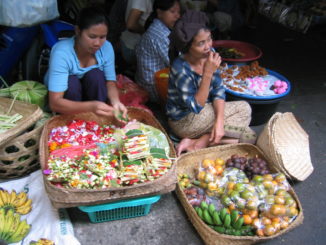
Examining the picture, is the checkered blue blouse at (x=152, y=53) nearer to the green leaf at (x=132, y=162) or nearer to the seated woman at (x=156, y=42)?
the seated woman at (x=156, y=42)

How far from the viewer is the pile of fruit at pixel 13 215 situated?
71.9 inches

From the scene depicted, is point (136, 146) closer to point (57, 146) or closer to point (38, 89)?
point (57, 146)

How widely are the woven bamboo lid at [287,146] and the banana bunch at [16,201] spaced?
6.14 feet

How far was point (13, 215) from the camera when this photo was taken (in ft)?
6.37

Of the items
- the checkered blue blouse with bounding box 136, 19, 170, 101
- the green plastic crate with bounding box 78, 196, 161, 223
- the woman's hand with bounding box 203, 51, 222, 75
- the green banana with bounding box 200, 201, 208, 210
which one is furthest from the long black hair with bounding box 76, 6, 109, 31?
the green banana with bounding box 200, 201, 208, 210

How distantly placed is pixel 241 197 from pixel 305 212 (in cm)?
63

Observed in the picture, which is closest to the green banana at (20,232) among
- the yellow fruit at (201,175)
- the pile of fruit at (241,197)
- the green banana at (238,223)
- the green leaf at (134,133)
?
the green leaf at (134,133)

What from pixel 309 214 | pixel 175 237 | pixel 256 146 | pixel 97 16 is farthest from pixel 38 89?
pixel 309 214

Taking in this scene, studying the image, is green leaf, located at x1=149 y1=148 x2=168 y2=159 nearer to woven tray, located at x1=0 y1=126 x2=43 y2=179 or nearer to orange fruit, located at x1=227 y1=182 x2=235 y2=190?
orange fruit, located at x1=227 y1=182 x2=235 y2=190

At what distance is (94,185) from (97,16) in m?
1.17

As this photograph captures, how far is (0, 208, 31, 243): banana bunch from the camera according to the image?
1.82 metres

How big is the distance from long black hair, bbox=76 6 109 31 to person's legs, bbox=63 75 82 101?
1.42ft

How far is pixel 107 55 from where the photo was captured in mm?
2576

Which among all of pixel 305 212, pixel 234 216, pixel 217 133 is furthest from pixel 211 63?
pixel 305 212
